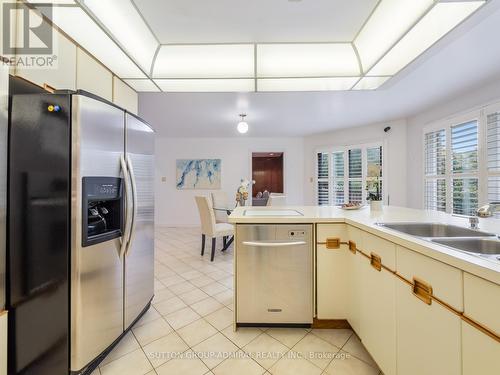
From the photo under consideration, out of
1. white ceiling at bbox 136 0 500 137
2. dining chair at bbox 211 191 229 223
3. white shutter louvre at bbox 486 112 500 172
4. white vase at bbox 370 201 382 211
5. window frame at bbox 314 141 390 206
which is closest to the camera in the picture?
white ceiling at bbox 136 0 500 137

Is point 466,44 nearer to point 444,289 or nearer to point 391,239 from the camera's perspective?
point 391,239

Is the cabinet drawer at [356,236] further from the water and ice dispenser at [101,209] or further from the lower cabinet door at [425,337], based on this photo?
the water and ice dispenser at [101,209]

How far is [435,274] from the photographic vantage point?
2.70 feet

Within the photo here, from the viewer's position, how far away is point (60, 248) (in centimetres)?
111

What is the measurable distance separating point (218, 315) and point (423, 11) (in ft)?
9.16

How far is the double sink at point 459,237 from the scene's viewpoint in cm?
100

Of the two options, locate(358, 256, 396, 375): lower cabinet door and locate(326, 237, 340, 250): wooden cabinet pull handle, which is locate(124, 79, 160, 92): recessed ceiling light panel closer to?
locate(326, 237, 340, 250): wooden cabinet pull handle

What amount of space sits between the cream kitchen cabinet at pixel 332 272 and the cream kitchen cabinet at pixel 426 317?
1.80 feet

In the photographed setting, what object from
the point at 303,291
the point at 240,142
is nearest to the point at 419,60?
the point at 303,291

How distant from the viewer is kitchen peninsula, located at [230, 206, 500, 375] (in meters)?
0.67

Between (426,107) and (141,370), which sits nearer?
(141,370)

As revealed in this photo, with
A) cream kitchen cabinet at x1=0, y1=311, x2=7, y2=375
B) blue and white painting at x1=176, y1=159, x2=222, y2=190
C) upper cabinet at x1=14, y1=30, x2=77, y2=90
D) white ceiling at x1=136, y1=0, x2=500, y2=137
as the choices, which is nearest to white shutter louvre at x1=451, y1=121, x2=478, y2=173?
white ceiling at x1=136, y1=0, x2=500, y2=137

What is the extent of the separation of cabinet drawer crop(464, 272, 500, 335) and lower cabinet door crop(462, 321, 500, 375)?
42 mm

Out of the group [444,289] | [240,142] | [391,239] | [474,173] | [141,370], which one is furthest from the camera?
[240,142]
